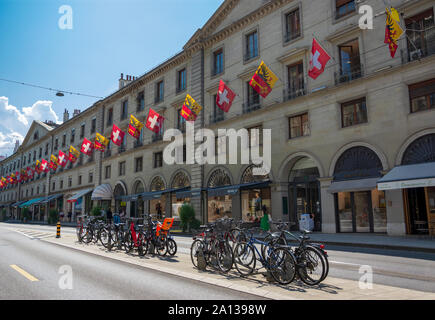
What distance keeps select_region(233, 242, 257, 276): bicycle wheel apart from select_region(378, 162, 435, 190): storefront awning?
31.2 ft

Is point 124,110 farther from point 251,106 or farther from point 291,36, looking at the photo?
point 291,36

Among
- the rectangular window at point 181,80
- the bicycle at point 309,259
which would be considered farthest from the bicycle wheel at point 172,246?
the rectangular window at point 181,80

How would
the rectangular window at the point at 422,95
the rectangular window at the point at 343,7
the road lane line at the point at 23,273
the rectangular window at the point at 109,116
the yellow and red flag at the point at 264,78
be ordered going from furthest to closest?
the rectangular window at the point at 109,116, the yellow and red flag at the point at 264,78, the rectangular window at the point at 343,7, the rectangular window at the point at 422,95, the road lane line at the point at 23,273

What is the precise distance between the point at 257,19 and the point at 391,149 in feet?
44.7

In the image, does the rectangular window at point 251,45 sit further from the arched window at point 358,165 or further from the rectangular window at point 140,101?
the rectangular window at point 140,101

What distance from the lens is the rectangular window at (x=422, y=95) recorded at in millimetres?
15734

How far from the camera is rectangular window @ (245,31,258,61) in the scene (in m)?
24.6

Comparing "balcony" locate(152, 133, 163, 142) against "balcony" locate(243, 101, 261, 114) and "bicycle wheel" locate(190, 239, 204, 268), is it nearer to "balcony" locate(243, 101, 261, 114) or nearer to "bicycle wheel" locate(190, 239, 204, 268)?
"balcony" locate(243, 101, 261, 114)

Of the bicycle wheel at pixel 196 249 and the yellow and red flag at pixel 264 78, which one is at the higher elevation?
the yellow and red flag at pixel 264 78

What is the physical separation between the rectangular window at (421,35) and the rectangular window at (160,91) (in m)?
21.8

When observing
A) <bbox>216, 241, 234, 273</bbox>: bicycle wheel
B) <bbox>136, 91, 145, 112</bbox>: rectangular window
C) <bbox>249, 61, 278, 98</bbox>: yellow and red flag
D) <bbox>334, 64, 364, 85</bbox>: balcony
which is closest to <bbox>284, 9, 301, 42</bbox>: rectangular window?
<bbox>249, 61, 278, 98</bbox>: yellow and red flag

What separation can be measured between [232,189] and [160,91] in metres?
15.5

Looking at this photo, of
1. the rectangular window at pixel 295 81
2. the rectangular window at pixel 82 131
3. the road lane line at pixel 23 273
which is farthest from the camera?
the rectangular window at pixel 82 131
